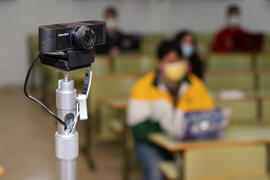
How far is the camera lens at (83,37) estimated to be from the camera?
40.4 inches

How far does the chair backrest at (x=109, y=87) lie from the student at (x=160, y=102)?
47.0 inches

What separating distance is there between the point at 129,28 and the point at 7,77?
2459mm

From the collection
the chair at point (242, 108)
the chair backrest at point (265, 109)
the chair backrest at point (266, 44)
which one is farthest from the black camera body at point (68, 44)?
the chair backrest at point (266, 44)

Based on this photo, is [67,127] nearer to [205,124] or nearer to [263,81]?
[205,124]

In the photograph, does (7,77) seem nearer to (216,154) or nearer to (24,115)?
(24,115)

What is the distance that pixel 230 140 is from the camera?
2.82 metres

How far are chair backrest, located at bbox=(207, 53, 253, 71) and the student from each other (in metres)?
2.43

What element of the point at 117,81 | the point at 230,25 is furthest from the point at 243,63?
the point at 117,81

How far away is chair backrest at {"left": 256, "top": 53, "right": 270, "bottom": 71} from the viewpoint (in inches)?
235

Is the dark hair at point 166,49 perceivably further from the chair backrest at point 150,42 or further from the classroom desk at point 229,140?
the chair backrest at point 150,42

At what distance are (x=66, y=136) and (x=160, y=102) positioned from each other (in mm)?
2177

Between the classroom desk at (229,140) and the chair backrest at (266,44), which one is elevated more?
the chair backrest at (266,44)

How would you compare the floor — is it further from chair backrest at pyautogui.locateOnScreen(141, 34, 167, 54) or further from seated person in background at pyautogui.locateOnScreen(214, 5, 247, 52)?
seated person in background at pyautogui.locateOnScreen(214, 5, 247, 52)

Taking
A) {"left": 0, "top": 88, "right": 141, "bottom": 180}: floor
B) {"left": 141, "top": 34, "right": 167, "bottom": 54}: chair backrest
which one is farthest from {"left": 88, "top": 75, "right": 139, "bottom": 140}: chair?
{"left": 141, "top": 34, "right": 167, "bottom": 54}: chair backrest
